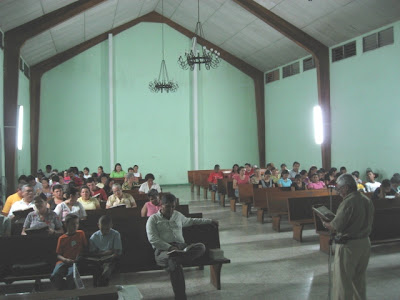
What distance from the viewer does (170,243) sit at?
477 centimetres

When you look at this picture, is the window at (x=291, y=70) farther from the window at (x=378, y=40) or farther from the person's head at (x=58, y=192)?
the person's head at (x=58, y=192)

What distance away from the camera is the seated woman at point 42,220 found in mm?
5348

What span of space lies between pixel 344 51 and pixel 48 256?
38.6 feet

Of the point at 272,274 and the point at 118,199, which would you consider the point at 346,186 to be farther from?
the point at 118,199

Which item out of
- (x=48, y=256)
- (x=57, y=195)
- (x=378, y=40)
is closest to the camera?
(x=48, y=256)

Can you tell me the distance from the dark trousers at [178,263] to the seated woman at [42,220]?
1.56 metres

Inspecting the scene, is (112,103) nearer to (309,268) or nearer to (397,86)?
(397,86)

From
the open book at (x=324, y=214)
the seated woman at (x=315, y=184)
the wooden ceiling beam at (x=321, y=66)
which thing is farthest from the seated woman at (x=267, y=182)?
the open book at (x=324, y=214)

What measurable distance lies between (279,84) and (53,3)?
9.82m

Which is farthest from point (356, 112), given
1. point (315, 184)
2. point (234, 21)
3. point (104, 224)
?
point (104, 224)

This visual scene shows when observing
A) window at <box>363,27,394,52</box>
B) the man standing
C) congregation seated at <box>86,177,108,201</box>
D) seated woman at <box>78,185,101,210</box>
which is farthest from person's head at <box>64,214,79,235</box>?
window at <box>363,27,394,52</box>

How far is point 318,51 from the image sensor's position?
1448 cm

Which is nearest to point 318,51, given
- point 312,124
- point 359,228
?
point 312,124

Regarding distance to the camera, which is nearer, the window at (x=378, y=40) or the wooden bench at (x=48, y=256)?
the wooden bench at (x=48, y=256)
